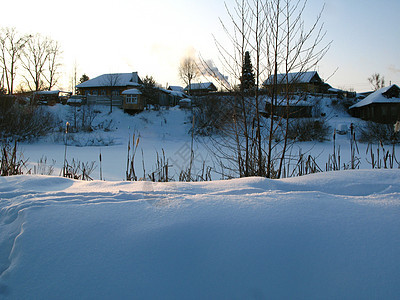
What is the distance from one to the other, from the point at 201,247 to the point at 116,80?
35.1 m

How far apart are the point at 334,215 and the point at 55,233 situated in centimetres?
136

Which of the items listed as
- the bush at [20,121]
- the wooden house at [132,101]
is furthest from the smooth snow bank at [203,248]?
the wooden house at [132,101]

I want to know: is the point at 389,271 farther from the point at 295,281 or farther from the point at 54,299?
the point at 54,299

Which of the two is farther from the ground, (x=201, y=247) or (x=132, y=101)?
(x=132, y=101)

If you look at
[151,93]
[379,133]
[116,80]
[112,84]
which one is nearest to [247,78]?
[379,133]

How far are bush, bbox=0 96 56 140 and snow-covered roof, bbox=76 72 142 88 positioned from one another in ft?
55.8

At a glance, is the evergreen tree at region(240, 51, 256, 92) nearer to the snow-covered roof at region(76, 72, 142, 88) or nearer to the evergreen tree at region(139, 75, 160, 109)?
the evergreen tree at region(139, 75, 160, 109)

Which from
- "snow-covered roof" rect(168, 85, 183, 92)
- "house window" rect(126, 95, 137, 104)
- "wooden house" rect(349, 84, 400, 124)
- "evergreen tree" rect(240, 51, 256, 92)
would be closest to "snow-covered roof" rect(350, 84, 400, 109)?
"wooden house" rect(349, 84, 400, 124)

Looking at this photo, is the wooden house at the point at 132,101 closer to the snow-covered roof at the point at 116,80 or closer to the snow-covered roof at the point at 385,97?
the snow-covered roof at the point at 116,80

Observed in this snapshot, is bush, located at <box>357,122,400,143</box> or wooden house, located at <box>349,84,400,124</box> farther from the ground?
wooden house, located at <box>349,84,400,124</box>

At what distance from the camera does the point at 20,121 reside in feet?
51.1

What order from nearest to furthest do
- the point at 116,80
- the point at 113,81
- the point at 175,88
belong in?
the point at 116,80 < the point at 113,81 < the point at 175,88

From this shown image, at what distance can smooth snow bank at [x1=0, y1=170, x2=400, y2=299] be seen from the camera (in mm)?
985

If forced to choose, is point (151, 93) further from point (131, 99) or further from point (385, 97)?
point (385, 97)
